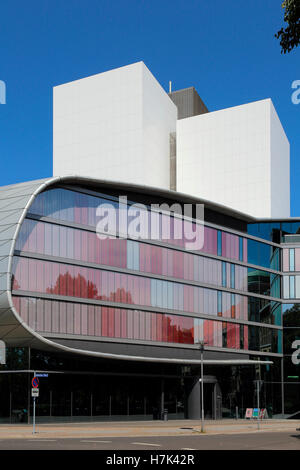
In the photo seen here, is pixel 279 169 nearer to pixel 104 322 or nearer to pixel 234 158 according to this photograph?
pixel 234 158

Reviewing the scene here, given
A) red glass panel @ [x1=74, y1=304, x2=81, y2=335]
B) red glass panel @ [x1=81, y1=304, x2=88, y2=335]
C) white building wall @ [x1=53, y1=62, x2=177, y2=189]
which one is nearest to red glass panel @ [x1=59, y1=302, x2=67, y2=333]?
red glass panel @ [x1=74, y1=304, x2=81, y2=335]

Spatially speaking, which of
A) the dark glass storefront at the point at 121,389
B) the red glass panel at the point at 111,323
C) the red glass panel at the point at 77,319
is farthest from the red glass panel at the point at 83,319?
the red glass panel at the point at 111,323

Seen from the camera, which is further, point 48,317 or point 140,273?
point 140,273

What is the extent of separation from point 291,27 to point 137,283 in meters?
40.1

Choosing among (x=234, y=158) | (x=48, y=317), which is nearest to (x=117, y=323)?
(x=48, y=317)

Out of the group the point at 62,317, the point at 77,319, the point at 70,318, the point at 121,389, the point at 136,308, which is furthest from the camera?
the point at 136,308

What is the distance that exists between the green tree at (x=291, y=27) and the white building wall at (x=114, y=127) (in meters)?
54.8

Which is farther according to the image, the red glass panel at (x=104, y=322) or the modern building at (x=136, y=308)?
the red glass panel at (x=104, y=322)

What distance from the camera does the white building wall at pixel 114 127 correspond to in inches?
2712

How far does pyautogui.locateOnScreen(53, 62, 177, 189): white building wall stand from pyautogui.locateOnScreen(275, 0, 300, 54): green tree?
180ft

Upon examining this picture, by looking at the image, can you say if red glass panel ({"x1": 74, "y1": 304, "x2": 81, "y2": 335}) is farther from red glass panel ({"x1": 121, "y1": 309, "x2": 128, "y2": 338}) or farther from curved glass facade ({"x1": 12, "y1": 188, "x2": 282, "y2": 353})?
red glass panel ({"x1": 121, "y1": 309, "x2": 128, "y2": 338})

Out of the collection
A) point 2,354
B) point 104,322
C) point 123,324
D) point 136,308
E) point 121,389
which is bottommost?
point 121,389

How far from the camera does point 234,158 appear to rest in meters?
71.8

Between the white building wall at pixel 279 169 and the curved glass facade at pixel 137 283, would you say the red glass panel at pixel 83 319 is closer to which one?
the curved glass facade at pixel 137 283
